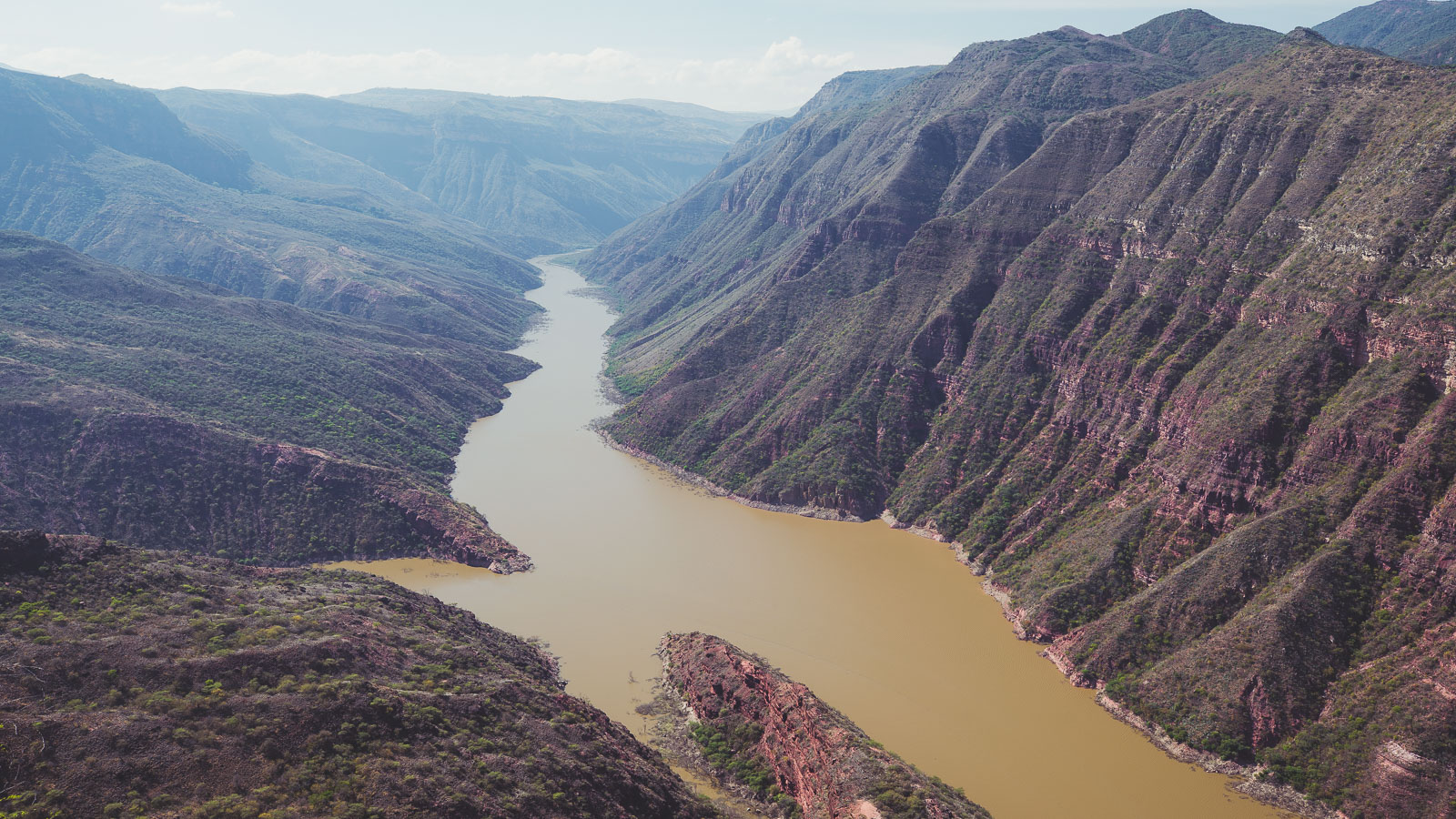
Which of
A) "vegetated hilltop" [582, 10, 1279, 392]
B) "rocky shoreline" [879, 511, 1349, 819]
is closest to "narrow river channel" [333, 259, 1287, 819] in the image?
"rocky shoreline" [879, 511, 1349, 819]

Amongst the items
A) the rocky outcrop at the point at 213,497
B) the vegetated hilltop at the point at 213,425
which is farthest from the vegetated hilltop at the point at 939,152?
the rocky outcrop at the point at 213,497

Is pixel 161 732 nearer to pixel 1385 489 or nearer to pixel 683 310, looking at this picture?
pixel 1385 489

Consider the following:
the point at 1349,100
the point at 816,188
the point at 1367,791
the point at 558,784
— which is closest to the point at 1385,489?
the point at 1367,791

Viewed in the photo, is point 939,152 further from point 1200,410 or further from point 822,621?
point 822,621

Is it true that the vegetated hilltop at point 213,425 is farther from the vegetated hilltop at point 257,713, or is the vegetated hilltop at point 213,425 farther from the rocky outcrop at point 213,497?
the vegetated hilltop at point 257,713

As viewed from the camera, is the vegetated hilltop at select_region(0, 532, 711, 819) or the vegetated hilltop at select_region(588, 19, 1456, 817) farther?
the vegetated hilltop at select_region(588, 19, 1456, 817)

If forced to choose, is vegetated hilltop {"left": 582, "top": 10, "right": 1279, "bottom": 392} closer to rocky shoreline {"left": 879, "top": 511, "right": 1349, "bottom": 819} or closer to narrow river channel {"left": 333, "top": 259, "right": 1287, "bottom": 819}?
narrow river channel {"left": 333, "top": 259, "right": 1287, "bottom": 819}
